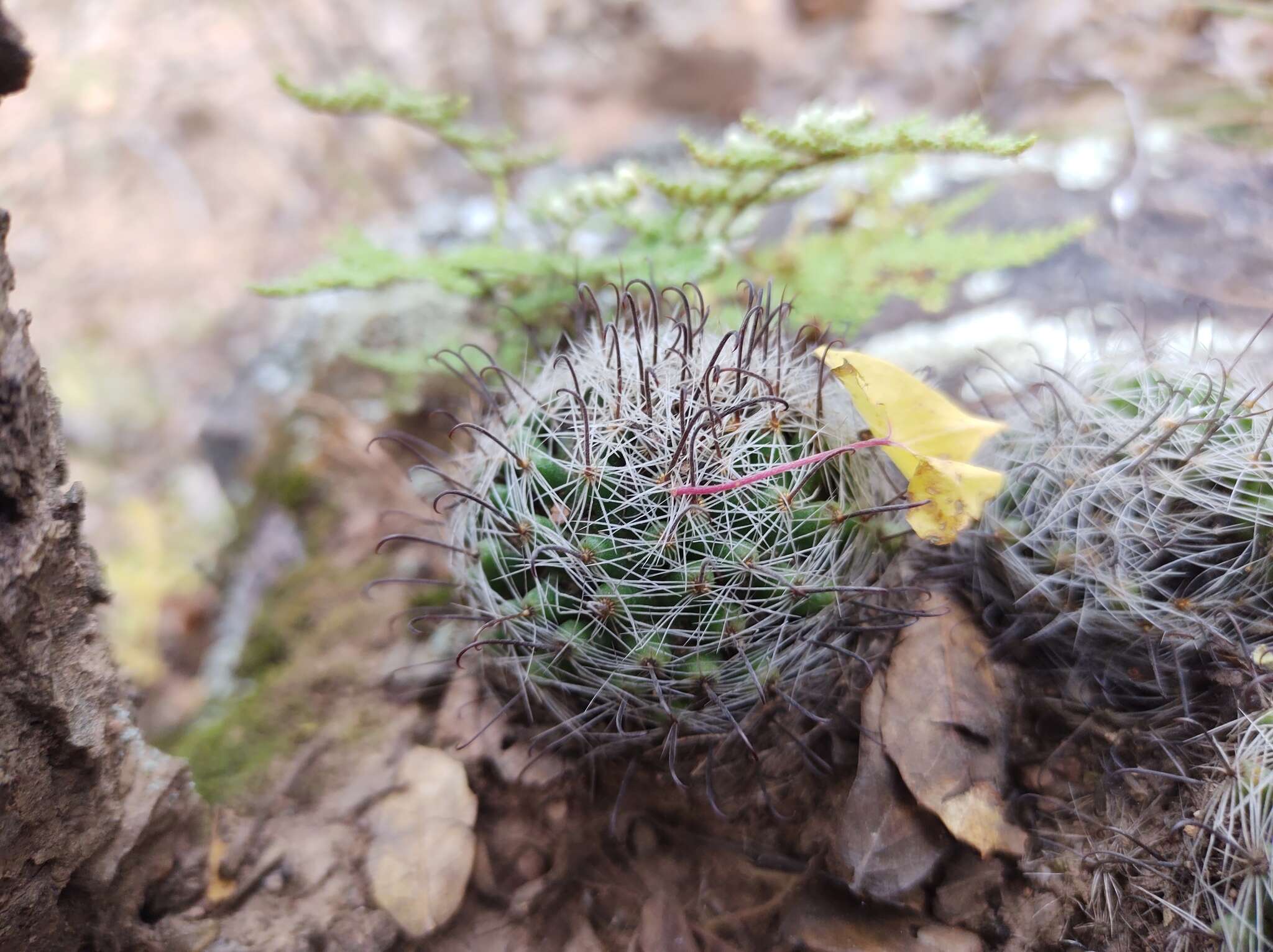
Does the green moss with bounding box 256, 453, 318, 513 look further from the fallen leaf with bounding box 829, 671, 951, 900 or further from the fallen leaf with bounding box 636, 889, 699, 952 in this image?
the fallen leaf with bounding box 829, 671, 951, 900

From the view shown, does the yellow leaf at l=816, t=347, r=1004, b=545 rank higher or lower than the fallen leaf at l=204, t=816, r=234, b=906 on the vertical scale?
higher

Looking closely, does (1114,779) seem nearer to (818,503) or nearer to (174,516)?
(818,503)

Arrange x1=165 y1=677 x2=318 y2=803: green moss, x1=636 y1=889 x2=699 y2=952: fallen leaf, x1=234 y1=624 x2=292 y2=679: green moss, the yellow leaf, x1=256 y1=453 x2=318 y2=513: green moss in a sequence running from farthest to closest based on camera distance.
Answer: x1=256 y1=453 x2=318 y2=513: green moss < x1=234 y1=624 x2=292 y2=679: green moss < x1=165 y1=677 x2=318 y2=803: green moss < x1=636 y1=889 x2=699 y2=952: fallen leaf < the yellow leaf

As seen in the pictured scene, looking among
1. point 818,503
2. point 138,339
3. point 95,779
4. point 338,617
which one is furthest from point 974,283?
point 138,339

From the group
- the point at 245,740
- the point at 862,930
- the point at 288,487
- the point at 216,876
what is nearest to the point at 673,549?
the point at 862,930

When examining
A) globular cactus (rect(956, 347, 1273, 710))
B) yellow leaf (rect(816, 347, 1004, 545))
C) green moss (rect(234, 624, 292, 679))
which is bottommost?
green moss (rect(234, 624, 292, 679))

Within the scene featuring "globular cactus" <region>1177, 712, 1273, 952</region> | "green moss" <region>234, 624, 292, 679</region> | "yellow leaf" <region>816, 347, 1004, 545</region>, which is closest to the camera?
"globular cactus" <region>1177, 712, 1273, 952</region>

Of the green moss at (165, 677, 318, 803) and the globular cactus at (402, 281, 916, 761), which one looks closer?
the globular cactus at (402, 281, 916, 761)

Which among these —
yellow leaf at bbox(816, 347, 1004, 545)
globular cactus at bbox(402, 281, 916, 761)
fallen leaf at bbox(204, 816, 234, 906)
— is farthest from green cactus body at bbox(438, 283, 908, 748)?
fallen leaf at bbox(204, 816, 234, 906)
